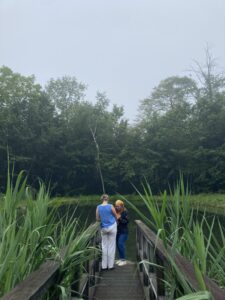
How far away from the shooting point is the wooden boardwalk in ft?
13.7

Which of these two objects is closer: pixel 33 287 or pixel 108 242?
pixel 33 287

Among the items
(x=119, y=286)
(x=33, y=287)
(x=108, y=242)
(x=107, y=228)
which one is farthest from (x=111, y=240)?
(x=33, y=287)

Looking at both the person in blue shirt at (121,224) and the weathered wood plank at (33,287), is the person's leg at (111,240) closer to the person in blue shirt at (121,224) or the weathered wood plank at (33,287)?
the person in blue shirt at (121,224)

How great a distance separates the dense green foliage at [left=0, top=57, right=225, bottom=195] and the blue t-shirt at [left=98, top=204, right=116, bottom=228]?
27683 mm

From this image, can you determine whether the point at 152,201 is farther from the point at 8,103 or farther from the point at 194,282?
the point at 8,103

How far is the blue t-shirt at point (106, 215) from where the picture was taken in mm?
5250

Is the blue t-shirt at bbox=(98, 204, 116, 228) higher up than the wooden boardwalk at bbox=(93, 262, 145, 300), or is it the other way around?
the blue t-shirt at bbox=(98, 204, 116, 228)

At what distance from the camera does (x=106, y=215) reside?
5.25 m

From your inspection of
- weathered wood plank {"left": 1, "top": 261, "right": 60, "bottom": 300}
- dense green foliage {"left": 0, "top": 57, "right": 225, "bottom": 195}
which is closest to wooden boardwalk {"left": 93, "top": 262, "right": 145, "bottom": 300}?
weathered wood plank {"left": 1, "top": 261, "right": 60, "bottom": 300}

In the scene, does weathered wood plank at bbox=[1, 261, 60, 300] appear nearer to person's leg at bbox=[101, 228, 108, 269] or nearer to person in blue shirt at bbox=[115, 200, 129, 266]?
person's leg at bbox=[101, 228, 108, 269]

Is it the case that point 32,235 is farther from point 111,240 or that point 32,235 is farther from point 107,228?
point 111,240

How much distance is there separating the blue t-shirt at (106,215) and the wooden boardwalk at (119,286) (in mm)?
703

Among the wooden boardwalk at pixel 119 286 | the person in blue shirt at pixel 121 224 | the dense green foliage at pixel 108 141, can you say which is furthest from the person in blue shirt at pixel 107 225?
the dense green foliage at pixel 108 141

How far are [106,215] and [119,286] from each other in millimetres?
983
